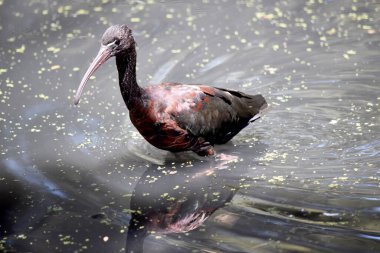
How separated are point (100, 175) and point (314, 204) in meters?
1.82

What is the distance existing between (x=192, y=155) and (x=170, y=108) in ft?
2.13

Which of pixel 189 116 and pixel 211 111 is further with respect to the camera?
pixel 211 111

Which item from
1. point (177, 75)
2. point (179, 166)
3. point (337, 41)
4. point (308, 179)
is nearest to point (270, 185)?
point (308, 179)

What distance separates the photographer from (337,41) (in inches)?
326

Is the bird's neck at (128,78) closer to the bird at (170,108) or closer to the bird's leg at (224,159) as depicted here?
the bird at (170,108)

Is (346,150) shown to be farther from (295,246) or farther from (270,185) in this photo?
(295,246)

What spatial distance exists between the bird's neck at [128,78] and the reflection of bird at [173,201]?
0.64 metres

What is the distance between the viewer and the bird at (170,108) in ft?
18.4

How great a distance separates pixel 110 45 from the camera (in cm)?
557

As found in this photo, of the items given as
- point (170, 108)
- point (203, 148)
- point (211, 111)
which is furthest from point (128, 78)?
point (203, 148)

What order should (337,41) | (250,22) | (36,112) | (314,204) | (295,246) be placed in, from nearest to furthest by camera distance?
(295,246)
(314,204)
(36,112)
(337,41)
(250,22)

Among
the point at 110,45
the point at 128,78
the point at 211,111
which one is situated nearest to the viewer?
the point at 110,45

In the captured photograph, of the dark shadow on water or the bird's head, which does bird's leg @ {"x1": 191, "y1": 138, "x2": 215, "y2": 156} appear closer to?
the dark shadow on water

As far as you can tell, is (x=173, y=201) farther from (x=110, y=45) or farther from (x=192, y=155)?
(x=110, y=45)
